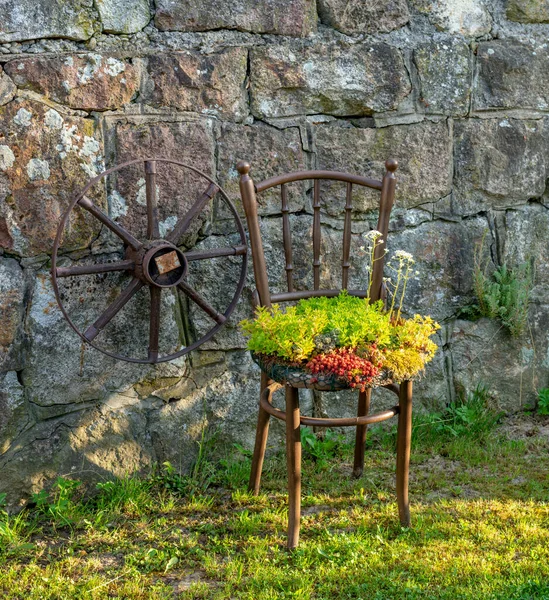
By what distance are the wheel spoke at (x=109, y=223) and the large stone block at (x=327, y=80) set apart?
0.74 metres

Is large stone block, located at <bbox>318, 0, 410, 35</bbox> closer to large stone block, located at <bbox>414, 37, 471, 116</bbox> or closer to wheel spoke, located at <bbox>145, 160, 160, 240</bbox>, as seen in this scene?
large stone block, located at <bbox>414, 37, 471, 116</bbox>

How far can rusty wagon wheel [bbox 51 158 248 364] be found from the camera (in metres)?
2.59

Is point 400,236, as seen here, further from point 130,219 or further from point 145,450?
point 145,450

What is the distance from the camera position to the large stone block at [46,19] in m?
2.57

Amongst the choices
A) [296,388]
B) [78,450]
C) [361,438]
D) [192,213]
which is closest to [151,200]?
[192,213]

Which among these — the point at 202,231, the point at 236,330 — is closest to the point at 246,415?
the point at 236,330

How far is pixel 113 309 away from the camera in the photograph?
2.65 metres

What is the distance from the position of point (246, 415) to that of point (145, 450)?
436 millimetres

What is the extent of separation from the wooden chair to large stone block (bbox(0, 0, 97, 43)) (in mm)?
750

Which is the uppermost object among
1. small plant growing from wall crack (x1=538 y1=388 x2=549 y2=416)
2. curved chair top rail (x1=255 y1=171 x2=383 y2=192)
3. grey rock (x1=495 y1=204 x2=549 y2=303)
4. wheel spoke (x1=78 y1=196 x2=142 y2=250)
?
curved chair top rail (x1=255 y1=171 x2=383 y2=192)

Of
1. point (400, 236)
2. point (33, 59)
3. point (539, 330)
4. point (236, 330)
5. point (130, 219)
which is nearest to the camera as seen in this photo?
point (33, 59)

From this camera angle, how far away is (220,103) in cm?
291

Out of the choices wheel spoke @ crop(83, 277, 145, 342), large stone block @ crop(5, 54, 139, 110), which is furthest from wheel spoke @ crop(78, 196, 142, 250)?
large stone block @ crop(5, 54, 139, 110)

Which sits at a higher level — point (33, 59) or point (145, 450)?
Result: point (33, 59)
